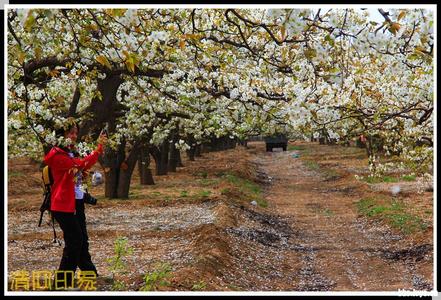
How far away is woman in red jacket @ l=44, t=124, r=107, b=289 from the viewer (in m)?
8.49

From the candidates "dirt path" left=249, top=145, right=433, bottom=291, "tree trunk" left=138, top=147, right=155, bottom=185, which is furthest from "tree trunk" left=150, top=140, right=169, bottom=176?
"dirt path" left=249, top=145, right=433, bottom=291

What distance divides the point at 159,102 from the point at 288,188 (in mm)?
15925

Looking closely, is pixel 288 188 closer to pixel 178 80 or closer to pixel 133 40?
pixel 178 80

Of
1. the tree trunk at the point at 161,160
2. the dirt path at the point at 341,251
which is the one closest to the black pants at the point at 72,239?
the dirt path at the point at 341,251

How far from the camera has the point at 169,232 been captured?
16359 mm

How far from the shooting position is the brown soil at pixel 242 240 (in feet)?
38.1

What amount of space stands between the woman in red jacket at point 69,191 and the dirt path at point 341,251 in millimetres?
4205

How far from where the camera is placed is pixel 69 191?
855cm

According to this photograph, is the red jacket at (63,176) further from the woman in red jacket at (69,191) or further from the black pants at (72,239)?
the black pants at (72,239)

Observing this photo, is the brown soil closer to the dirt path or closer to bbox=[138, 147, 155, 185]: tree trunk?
the dirt path

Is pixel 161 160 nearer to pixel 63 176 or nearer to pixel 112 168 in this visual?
pixel 112 168

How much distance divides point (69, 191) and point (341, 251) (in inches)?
314

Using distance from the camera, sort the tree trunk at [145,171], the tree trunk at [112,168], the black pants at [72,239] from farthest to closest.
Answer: the tree trunk at [145,171]
the tree trunk at [112,168]
the black pants at [72,239]

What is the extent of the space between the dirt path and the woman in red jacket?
4205 mm
